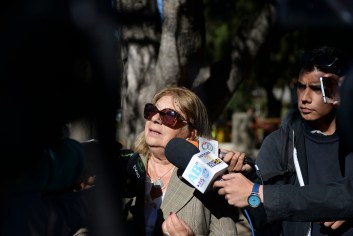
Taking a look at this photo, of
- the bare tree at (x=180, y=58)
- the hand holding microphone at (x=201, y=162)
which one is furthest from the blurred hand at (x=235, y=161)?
the bare tree at (x=180, y=58)

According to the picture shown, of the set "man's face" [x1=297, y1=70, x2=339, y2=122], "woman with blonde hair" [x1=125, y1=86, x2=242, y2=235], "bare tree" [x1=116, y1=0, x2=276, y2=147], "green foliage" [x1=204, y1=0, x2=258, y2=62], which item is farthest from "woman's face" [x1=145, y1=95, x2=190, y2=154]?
"green foliage" [x1=204, y1=0, x2=258, y2=62]

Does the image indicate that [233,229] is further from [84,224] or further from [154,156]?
[84,224]

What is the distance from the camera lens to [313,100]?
282 cm

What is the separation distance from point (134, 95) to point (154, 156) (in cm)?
206

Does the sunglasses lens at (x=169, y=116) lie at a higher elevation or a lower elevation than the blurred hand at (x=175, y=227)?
higher

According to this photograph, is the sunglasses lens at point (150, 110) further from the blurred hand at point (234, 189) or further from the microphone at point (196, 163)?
the blurred hand at point (234, 189)

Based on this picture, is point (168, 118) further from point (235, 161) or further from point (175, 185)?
point (235, 161)

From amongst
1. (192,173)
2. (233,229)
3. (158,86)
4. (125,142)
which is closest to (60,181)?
(192,173)

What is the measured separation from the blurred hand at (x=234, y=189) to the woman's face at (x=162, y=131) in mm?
616

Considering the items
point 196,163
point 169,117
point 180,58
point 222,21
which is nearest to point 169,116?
A: point 169,117

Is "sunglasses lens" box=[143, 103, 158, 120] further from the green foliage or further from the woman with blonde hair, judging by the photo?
the green foliage

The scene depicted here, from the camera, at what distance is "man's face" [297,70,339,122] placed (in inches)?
110

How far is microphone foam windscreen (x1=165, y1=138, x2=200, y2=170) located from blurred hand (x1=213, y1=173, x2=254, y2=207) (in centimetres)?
16

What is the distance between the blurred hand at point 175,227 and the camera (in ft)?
7.42
